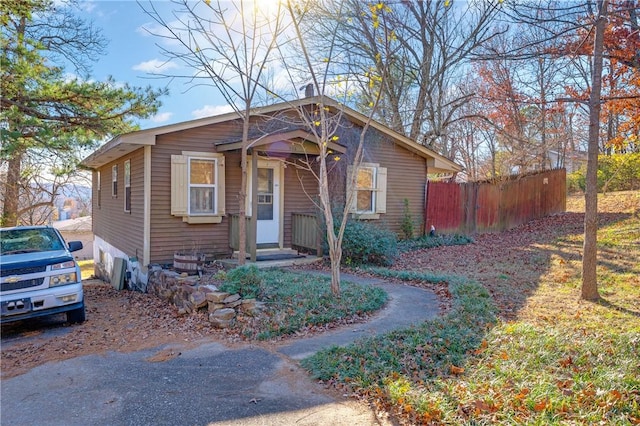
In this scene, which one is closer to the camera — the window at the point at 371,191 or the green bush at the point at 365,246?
the green bush at the point at 365,246

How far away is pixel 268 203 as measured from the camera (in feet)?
34.7

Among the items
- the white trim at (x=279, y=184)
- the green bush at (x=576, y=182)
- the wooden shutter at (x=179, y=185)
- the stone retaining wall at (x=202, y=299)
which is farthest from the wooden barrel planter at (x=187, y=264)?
the green bush at (x=576, y=182)

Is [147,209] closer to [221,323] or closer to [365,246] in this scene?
[221,323]

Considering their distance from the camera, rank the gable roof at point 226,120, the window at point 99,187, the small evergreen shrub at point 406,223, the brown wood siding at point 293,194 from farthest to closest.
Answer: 1. the window at point 99,187
2. the small evergreen shrub at point 406,223
3. the brown wood siding at point 293,194
4. the gable roof at point 226,120

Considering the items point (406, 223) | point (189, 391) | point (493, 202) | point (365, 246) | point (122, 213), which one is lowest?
point (189, 391)

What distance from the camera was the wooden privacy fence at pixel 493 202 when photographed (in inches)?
548

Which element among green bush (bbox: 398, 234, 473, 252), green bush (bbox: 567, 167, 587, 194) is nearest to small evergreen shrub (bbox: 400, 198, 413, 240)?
green bush (bbox: 398, 234, 473, 252)

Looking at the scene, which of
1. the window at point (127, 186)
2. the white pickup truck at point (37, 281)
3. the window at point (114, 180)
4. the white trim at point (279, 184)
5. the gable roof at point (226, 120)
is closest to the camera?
the white pickup truck at point (37, 281)

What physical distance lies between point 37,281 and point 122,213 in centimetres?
536

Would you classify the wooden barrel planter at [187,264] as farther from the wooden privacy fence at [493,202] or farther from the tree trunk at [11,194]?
the tree trunk at [11,194]

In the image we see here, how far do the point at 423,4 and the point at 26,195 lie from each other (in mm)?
19383

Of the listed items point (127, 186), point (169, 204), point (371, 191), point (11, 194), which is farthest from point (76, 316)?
point (11, 194)

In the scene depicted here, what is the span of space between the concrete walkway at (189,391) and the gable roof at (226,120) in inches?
152

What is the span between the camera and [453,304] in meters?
6.17
